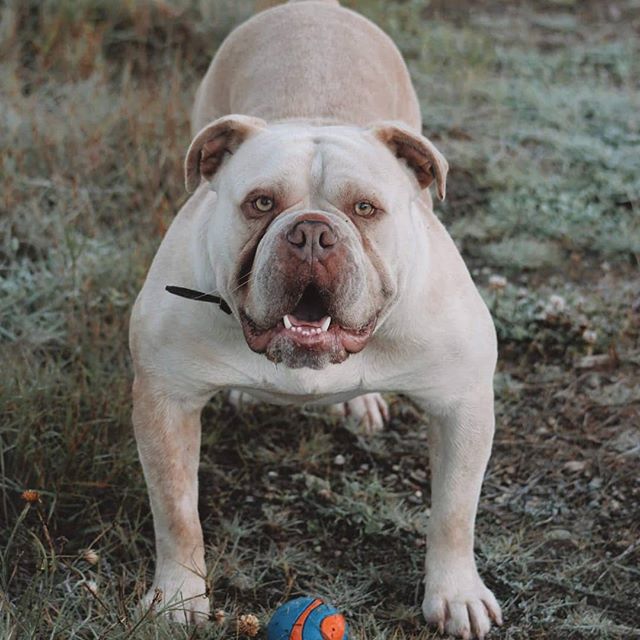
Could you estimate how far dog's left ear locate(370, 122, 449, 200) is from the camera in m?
2.97

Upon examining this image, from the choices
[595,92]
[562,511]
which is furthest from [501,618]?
[595,92]

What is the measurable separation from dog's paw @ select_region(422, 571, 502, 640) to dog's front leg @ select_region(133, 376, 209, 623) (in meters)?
0.62

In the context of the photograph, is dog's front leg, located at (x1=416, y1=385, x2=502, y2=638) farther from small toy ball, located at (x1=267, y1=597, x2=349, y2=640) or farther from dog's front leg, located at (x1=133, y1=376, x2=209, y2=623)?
dog's front leg, located at (x1=133, y1=376, x2=209, y2=623)

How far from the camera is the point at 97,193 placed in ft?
16.9

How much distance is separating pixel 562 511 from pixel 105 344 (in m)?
1.62

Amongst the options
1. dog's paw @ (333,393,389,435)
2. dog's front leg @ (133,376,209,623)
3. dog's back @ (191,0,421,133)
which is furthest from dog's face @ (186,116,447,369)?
dog's paw @ (333,393,389,435)

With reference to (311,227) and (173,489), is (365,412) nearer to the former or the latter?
(173,489)

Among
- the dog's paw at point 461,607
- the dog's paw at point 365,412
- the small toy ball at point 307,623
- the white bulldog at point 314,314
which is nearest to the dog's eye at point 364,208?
the white bulldog at point 314,314

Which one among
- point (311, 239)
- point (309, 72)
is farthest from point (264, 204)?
point (309, 72)

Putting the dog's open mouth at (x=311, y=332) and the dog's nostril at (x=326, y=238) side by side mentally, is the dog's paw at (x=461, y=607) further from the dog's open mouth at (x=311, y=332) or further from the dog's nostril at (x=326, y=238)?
the dog's nostril at (x=326, y=238)

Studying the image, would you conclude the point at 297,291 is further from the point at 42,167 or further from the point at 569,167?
the point at 569,167

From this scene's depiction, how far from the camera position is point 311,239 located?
261cm

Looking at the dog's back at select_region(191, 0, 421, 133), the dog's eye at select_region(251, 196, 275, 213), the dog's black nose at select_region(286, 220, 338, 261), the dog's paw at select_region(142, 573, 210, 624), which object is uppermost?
the dog's black nose at select_region(286, 220, 338, 261)

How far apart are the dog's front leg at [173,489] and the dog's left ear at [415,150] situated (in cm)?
87
